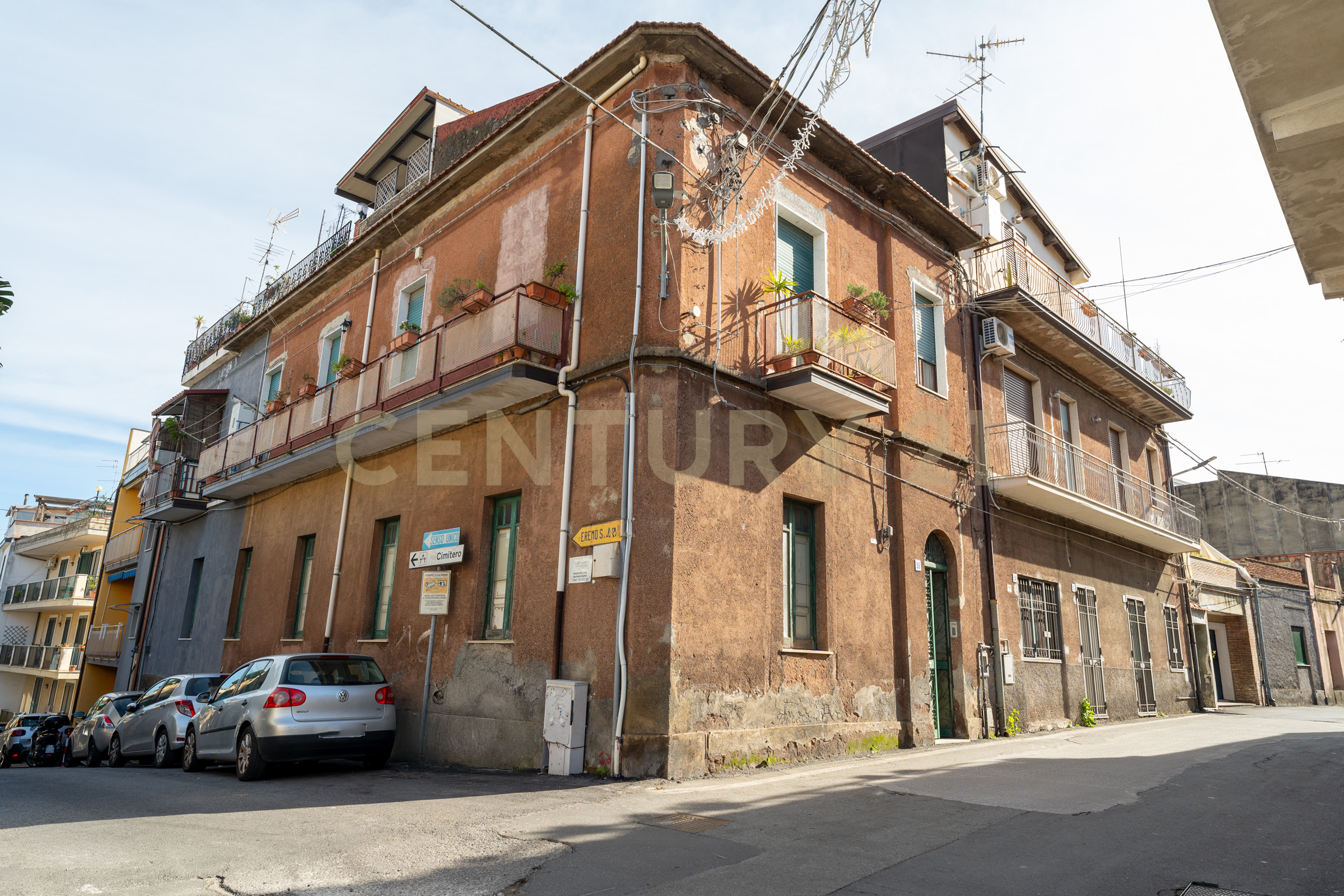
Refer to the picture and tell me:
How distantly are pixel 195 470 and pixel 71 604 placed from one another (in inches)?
800

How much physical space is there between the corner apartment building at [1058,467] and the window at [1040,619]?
0.04 m

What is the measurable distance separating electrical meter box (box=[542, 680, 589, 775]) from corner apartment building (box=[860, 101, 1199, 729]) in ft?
25.3

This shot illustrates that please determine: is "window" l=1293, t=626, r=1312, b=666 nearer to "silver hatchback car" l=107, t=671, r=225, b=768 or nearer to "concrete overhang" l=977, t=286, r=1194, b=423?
"concrete overhang" l=977, t=286, r=1194, b=423

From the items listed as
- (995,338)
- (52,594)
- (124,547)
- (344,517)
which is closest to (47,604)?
(52,594)

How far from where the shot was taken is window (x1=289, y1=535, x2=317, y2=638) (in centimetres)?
1536

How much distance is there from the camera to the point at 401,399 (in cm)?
1262

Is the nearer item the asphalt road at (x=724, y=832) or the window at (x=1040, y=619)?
the asphalt road at (x=724, y=832)

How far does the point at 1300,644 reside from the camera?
24.6 metres

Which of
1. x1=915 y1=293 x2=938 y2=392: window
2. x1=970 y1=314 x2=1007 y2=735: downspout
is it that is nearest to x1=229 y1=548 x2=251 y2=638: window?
x1=915 y1=293 x2=938 y2=392: window

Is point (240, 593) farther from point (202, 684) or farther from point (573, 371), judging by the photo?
point (573, 371)

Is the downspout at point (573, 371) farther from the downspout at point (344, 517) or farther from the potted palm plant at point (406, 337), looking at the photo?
the downspout at point (344, 517)

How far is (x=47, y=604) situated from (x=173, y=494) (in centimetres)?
2316

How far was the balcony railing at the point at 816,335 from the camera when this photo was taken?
10.5 metres

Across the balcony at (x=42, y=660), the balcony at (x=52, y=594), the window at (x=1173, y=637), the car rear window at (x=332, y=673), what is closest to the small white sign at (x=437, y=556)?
the car rear window at (x=332, y=673)
